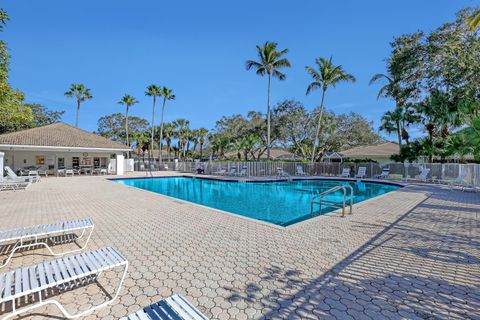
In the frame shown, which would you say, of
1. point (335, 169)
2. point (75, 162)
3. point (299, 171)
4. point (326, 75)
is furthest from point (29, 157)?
point (326, 75)

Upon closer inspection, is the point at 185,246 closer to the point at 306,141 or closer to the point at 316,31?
the point at 316,31

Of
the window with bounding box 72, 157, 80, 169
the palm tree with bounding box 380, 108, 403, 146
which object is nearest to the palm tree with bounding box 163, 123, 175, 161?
the window with bounding box 72, 157, 80, 169

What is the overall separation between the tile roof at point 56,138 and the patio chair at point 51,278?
21.6 meters

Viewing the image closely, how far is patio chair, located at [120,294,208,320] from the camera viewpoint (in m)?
1.98

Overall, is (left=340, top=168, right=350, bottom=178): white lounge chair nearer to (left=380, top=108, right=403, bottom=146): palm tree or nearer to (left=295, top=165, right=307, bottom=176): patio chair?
(left=295, top=165, right=307, bottom=176): patio chair

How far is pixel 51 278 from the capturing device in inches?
98.1

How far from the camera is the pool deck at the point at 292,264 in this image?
8.82ft

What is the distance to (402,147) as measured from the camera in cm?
2103

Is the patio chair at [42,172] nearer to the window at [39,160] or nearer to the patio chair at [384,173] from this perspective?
the window at [39,160]

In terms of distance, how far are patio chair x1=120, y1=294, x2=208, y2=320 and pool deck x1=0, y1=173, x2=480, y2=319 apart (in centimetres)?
57

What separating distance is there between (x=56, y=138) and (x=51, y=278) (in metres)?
24.3

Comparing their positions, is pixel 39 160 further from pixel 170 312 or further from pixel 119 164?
pixel 170 312

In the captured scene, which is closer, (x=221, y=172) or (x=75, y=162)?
(x=221, y=172)

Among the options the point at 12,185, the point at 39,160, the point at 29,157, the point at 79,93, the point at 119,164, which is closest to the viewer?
the point at 12,185
